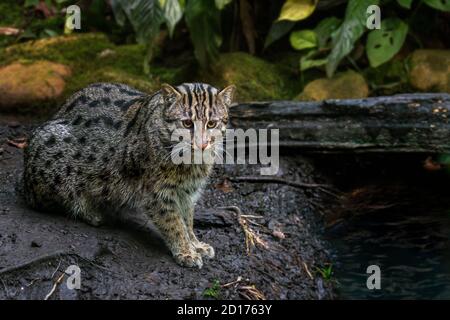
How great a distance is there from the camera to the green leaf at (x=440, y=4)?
307 inches

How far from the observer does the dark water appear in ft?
18.4

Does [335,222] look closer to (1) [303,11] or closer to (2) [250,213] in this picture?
(2) [250,213]

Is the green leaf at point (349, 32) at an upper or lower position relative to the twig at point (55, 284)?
upper

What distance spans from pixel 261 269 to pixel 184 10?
3.71 meters

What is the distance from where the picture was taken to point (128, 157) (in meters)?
5.18

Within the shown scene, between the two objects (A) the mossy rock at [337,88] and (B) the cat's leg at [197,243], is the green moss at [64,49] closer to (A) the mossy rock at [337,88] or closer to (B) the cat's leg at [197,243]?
(A) the mossy rock at [337,88]

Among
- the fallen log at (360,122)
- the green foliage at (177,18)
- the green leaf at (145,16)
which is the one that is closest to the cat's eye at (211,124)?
the fallen log at (360,122)

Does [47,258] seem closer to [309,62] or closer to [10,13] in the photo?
[309,62]

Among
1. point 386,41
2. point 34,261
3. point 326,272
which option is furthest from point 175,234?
point 386,41

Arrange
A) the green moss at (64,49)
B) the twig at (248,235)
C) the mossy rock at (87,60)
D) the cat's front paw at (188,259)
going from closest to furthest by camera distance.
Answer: the cat's front paw at (188,259) → the twig at (248,235) → the mossy rock at (87,60) → the green moss at (64,49)

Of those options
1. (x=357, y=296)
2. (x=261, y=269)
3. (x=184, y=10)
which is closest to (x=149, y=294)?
(x=261, y=269)

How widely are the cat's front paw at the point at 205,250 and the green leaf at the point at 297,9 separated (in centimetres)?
361

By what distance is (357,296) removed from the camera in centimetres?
554

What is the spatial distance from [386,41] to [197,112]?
3.78 meters
